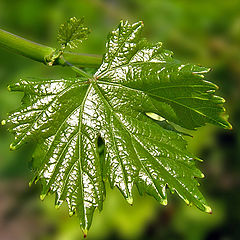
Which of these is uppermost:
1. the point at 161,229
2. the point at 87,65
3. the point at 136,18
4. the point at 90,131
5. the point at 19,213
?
the point at 136,18

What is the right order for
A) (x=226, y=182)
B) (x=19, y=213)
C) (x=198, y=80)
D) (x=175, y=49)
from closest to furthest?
(x=198, y=80) → (x=175, y=49) → (x=226, y=182) → (x=19, y=213)

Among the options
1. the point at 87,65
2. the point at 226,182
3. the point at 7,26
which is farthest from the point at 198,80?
the point at 7,26

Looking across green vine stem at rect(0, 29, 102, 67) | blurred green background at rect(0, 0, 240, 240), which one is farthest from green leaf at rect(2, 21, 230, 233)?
blurred green background at rect(0, 0, 240, 240)

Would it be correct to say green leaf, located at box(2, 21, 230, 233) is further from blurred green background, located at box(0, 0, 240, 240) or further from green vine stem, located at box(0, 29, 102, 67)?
blurred green background, located at box(0, 0, 240, 240)

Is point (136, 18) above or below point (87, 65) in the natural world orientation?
above

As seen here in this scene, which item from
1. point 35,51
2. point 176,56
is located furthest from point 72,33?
point 176,56

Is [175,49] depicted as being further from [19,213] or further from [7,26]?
[19,213]

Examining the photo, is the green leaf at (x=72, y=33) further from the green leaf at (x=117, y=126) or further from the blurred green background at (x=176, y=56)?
the blurred green background at (x=176, y=56)
